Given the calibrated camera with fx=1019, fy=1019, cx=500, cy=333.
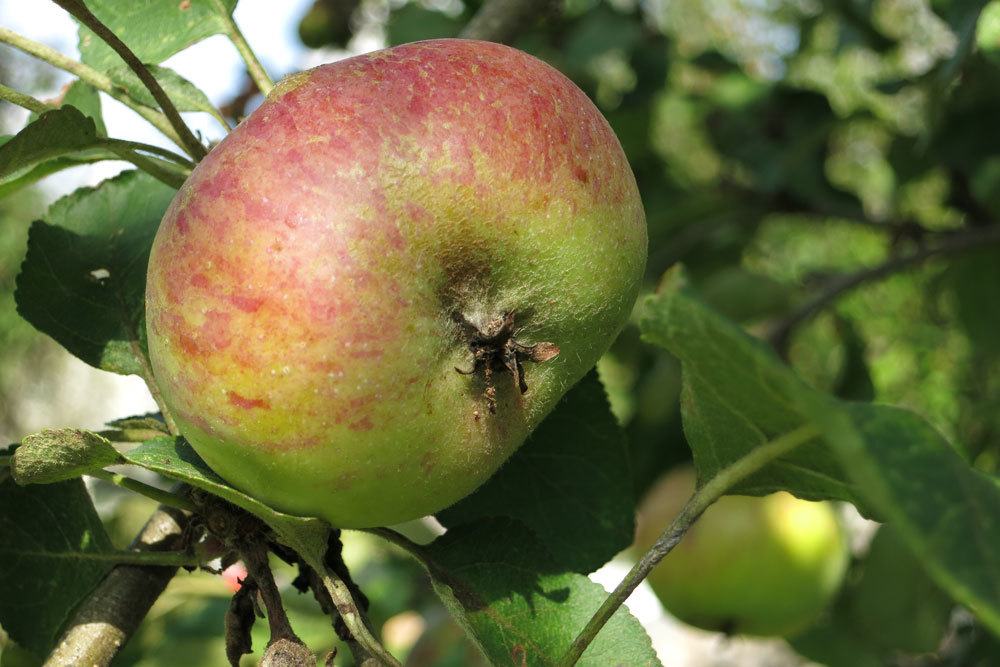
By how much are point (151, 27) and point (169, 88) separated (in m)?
0.06

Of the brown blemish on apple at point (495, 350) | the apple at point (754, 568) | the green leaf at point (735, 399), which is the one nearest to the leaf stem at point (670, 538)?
the green leaf at point (735, 399)

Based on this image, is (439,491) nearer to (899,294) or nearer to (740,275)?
(740,275)

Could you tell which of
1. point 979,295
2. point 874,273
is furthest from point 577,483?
point 979,295

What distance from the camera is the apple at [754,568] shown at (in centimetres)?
132

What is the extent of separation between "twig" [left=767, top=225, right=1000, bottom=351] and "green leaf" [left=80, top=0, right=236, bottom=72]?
104 centimetres

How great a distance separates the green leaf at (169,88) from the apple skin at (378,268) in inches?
10.4

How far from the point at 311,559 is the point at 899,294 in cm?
303

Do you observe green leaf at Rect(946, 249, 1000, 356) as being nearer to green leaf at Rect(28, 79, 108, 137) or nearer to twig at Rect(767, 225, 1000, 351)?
twig at Rect(767, 225, 1000, 351)

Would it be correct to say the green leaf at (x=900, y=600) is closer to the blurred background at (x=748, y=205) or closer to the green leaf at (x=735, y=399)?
the blurred background at (x=748, y=205)

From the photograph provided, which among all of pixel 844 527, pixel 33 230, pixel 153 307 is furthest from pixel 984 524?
pixel 844 527

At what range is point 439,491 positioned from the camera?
598 mm

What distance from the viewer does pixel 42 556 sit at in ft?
2.53

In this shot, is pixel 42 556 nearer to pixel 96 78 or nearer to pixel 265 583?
pixel 265 583

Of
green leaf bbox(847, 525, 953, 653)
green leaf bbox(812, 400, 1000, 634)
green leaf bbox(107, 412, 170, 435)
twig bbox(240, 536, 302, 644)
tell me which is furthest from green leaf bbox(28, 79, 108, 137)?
green leaf bbox(847, 525, 953, 653)
